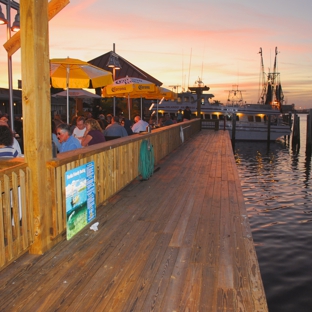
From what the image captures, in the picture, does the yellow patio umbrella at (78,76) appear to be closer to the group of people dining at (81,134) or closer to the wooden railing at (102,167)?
the group of people dining at (81,134)

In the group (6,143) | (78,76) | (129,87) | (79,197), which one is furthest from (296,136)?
(6,143)

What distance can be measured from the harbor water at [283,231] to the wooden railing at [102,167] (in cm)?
342

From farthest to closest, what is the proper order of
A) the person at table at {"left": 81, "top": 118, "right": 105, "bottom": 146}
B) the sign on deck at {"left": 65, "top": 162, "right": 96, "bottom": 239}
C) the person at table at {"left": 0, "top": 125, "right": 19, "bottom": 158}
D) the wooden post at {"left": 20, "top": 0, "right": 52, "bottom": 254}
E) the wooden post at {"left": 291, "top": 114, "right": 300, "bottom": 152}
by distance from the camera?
the wooden post at {"left": 291, "top": 114, "right": 300, "bottom": 152}
the person at table at {"left": 81, "top": 118, "right": 105, "bottom": 146}
the person at table at {"left": 0, "top": 125, "right": 19, "bottom": 158}
the sign on deck at {"left": 65, "top": 162, "right": 96, "bottom": 239}
the wooden post at {"left": 20, "top": 0, "right": 52, "bottom": 254}

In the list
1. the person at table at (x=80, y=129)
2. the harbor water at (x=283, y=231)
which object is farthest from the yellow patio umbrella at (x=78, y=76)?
the harbor water at (x=283, y=231)

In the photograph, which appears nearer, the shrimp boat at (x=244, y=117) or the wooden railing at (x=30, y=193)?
the wooden railing at (x=30, y=193)

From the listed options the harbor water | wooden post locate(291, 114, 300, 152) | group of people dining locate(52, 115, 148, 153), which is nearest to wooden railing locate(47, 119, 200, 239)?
group of people dining locate(52, 115, 148, 153)

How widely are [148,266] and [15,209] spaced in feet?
4.93

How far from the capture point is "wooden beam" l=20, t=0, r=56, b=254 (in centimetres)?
377

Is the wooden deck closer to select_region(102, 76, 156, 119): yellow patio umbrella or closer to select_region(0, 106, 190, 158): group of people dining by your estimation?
select_region(0, 106, 190, 158): group of people dining

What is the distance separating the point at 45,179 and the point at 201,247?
2034mm

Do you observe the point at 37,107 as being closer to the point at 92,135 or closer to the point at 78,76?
the point at 92,135

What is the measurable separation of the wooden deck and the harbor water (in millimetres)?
1783

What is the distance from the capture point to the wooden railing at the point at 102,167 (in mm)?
4199

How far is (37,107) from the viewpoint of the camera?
3.89 m
